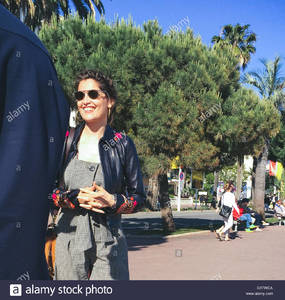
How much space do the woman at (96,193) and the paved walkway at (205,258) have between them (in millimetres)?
5772

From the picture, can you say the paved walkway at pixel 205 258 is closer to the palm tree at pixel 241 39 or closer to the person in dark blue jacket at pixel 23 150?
the person in dark blue jacket at pixel 23 150

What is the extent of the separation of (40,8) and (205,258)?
16.6m

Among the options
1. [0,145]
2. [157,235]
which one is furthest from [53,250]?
[157,235]

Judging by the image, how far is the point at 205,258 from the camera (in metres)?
11.0

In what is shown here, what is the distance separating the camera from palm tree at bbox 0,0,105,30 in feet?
70.1

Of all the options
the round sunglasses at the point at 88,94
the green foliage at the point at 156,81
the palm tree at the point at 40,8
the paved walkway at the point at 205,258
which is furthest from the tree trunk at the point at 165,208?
the round sunglasses at the point at 88,94

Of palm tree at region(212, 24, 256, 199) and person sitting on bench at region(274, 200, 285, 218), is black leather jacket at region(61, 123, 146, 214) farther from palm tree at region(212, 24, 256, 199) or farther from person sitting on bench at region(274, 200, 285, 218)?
palm tree at region(212, 24, 256, 199)

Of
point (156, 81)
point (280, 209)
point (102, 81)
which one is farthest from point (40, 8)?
point (102, 81)

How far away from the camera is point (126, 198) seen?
2441 millimetres

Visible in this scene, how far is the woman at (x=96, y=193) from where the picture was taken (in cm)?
231

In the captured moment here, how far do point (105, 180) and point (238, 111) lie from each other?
13.6 m

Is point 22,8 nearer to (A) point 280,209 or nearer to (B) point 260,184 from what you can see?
(B) point 260,184

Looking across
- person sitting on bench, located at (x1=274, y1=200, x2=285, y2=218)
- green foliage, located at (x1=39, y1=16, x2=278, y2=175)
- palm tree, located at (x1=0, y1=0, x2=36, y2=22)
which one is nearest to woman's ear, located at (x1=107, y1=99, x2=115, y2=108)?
green foliage, located at (x1=39, y1=16, x2=278, y2=175)

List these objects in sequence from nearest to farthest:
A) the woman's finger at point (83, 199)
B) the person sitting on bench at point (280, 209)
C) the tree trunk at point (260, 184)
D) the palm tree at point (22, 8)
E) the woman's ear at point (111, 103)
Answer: the woman's finger at point (83, 199) < the woman's ear at point (111, 103) < the palm tree at point (22, 8) < the person sitting on bench at point (280, 209) < the tree trunk at point (260, 184)
